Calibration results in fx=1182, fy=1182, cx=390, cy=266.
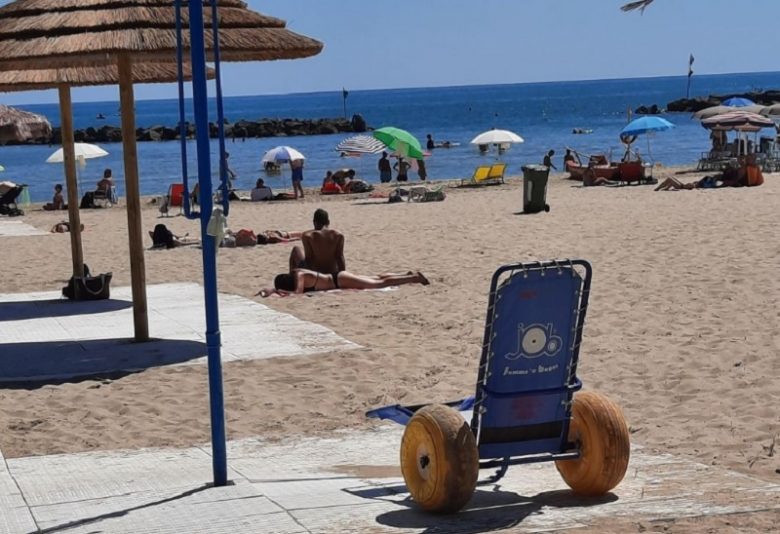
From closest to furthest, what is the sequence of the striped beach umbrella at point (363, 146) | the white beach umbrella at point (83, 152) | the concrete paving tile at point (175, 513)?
1. the concrete paving tile at point (175, 513)
2. the white beach umbrella at point (83, 152)
3. the striped beach umbrella at point (363, 146)

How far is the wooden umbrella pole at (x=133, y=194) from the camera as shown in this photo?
901 centimetres

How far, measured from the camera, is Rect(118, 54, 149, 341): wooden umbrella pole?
9.01m

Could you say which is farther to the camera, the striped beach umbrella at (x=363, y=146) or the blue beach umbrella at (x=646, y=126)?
the blue beach umbrella at (x=646, y=126)

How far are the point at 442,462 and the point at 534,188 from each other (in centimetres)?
1537

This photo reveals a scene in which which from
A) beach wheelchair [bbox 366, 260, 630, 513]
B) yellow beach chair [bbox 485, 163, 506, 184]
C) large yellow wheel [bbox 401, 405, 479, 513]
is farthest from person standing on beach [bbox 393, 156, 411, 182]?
large yellow wheel [bbox 401, 405, 479, 513]

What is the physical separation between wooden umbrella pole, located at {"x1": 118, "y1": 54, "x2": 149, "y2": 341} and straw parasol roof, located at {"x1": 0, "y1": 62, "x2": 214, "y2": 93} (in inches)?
114

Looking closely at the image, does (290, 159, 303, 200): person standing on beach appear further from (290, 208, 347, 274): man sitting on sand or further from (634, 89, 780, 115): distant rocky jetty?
(634, 89, 780, 115): distant rocky jetty

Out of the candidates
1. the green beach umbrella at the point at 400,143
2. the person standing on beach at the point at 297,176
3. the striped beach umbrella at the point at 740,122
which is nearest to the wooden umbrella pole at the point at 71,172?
the green beach umbrella at the point at 400,143

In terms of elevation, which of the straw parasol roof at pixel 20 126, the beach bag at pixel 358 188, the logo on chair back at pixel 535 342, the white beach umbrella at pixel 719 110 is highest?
the white beach umbrella at pixel 719 110

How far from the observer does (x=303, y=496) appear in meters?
4.96

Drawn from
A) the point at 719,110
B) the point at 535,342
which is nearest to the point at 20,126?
the point at 535,342

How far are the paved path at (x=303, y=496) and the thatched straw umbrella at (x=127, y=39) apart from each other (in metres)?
3.45

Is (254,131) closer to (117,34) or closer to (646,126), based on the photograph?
(646,126)

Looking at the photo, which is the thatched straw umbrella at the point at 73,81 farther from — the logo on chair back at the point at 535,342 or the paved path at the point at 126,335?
the logo on chair back at the point at 535,342
